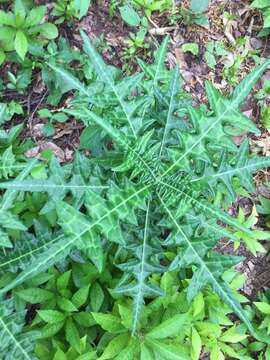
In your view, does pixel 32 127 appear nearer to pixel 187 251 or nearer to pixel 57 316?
pixel 57 316

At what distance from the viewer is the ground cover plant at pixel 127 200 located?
229 cm

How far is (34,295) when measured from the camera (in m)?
2.83

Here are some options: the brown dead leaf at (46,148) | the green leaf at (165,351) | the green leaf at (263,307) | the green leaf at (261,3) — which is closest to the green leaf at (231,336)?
the green leaf at (263,307)

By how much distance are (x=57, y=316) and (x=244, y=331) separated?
4.26ft

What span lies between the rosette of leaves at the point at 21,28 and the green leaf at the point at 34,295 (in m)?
1.44

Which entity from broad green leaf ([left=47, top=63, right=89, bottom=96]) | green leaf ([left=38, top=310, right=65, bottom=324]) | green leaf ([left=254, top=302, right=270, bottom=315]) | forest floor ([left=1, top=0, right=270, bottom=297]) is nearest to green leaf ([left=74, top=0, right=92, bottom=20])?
forest floor ([left=1, top=0, right=270, bottom=297])

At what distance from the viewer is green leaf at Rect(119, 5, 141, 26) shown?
12.2 feet

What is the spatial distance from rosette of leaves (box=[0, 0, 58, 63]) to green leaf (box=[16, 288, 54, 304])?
56.7 inches

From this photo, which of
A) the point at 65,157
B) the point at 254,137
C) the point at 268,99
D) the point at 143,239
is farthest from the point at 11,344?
the point at 268,99

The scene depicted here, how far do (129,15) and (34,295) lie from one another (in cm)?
206

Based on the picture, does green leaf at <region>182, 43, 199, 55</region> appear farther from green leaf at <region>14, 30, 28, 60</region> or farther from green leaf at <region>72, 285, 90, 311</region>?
green leaf at <region>72, 285, 90, 311</region>

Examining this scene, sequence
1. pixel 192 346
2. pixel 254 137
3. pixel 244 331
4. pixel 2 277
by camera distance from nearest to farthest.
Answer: pixel 2 277
pixel 192 346
pixel 244 331
pixel 254 137

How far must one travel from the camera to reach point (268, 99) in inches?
156

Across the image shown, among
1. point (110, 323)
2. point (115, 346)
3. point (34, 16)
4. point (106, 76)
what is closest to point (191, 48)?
point (34, 16)
